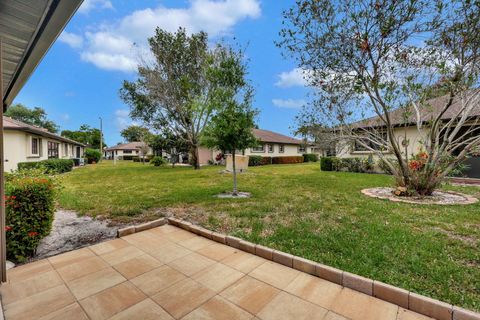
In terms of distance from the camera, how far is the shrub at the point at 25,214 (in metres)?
3.09

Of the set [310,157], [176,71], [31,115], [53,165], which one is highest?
[31,115]

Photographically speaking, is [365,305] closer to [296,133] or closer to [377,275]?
[377,275]

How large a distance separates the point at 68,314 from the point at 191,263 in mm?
1352

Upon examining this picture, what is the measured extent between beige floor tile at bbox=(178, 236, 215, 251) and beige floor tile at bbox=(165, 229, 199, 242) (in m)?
0.12

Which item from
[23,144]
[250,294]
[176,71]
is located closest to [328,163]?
[176,71]

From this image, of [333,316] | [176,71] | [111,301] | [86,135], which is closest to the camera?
[333,316]

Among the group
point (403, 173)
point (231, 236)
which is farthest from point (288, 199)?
point (403, 173)

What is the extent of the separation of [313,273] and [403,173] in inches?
237

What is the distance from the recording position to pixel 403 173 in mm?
7012

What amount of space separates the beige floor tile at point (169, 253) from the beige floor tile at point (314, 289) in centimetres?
165

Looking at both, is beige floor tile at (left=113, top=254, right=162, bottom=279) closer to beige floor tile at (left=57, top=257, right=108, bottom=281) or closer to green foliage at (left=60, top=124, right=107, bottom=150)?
beige floor tile at (left=57, top=257, right=108, bottom=281)

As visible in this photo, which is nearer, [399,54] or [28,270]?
[28,270]

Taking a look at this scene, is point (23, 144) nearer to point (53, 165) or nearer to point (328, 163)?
point (53, 165)

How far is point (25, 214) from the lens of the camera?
3234mm
